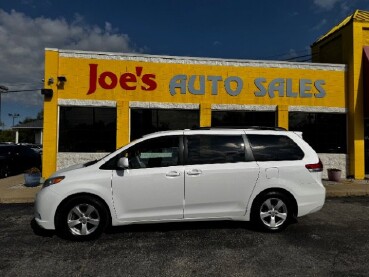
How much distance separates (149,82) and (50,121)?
147 inches

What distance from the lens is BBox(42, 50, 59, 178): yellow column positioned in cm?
1160

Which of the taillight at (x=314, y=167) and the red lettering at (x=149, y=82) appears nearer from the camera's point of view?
the taillight at (x=314, y=167)

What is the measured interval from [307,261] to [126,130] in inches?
341

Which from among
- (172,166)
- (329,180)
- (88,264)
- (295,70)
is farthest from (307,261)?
(295,70)

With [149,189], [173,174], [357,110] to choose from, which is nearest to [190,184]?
[173,174]

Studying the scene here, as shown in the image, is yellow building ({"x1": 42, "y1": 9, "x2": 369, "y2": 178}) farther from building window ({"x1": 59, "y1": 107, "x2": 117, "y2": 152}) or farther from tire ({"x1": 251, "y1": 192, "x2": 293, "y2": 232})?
tire ({"x1": 251, "y1": 192, "x2": 293, "y2": 232})

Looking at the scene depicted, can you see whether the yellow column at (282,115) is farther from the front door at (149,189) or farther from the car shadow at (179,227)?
the front door at (149,189)

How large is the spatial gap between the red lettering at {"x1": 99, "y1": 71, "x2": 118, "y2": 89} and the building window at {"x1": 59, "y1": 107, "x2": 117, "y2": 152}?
83cm

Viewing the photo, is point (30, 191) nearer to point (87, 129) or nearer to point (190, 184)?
point (87, 129)

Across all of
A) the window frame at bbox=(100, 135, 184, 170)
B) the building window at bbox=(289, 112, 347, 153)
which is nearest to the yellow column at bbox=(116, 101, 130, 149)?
the building window at bbox=(289, 112, 347, 153)

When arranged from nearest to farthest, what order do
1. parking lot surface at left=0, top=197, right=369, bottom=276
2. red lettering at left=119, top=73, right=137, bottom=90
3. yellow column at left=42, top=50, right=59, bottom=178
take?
1. parking lot surface at left=0, top=197, right=369, bottom=276
2. yellow column at left=42, top=50, right=59, bottom=178
3. red lettering at left=119, top=73, right=137, bottom=90

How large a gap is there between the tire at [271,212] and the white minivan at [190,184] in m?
0.02

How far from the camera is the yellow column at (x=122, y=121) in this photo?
11961mm

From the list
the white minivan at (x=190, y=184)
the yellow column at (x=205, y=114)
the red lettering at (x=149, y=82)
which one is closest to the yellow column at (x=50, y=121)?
the red lettering at (x=149, y=82)
